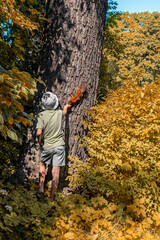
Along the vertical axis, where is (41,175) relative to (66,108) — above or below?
below

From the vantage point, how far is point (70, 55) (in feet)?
13.8

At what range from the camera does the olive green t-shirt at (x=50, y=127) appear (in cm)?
358

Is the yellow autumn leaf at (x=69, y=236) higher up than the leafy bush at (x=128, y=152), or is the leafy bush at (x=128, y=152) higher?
the leafy bush at (x=128, y=152)

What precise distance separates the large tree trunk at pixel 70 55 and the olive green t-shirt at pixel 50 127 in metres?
0.52

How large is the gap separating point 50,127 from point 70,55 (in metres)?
1.47

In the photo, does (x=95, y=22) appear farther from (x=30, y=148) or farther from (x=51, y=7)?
(x=30, y=148)

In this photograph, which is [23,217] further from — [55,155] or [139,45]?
[139,45]

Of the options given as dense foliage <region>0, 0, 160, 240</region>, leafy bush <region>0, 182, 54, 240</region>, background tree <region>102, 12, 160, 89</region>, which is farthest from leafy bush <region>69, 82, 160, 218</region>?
background tree <region>102, 12, 160, 89</region>

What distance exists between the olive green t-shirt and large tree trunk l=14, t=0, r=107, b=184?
1.70 feet

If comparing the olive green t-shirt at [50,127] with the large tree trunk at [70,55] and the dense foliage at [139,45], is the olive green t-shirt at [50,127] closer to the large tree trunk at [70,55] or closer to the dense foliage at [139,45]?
the large tree trunk at [70,55]

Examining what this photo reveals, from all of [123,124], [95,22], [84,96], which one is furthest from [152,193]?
[95,22]

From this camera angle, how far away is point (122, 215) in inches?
123

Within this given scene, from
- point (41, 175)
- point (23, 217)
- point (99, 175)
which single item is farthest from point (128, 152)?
point (23, 217)

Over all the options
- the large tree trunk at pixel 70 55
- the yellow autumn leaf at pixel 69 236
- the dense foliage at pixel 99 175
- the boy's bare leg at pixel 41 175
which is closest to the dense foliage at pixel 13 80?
the dense foliage at pixel 99 175
